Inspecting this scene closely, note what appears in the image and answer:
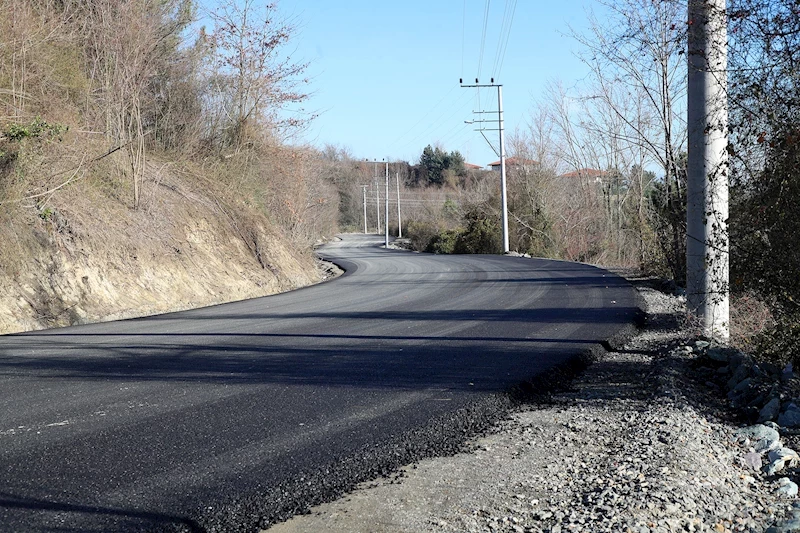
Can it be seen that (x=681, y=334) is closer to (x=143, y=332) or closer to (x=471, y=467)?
(x=471, y=467)

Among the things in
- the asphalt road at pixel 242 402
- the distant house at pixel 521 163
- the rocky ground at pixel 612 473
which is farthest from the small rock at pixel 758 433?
the distant house at pixel 521 163

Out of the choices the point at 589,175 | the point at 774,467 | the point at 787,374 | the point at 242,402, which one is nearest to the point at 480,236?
the point at 589,175

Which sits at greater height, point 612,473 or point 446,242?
point 612,473

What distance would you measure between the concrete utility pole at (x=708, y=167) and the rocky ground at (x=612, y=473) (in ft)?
6.15

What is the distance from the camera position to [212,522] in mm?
4176

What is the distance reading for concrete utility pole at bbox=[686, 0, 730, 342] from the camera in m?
8.39

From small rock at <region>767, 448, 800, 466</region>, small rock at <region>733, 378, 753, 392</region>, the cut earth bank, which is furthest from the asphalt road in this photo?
small rock at <region>767, 448, 800, 466</region>

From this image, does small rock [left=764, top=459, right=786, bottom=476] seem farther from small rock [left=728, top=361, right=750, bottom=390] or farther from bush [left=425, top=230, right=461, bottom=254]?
bush [left=425, top=230, right=461, bottom=254]

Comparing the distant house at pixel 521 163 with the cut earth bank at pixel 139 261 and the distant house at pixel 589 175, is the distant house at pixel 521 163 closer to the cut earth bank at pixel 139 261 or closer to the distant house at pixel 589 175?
the distant house at pixel 589 175

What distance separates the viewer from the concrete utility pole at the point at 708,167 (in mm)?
8393

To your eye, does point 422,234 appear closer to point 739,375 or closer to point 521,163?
point 521,163

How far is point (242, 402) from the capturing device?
700cm

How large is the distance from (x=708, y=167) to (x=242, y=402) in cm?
664

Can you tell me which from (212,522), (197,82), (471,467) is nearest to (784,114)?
(471,467)
